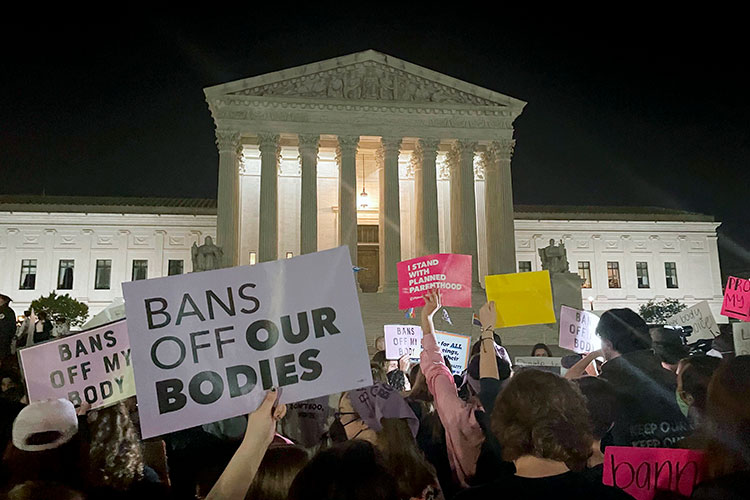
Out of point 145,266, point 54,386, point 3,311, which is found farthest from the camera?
point 145,266

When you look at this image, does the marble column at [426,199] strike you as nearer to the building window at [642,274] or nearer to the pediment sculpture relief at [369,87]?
the pediment sculpture relief at [369,87]

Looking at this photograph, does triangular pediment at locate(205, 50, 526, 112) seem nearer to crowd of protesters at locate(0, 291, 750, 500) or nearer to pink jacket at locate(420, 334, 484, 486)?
crowd of protesters at locate(0, 291, 750, 500)

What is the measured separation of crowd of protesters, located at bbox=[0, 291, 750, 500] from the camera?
111 inches

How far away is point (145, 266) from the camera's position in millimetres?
50750

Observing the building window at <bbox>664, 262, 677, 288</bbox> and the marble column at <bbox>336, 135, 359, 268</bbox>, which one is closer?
the marble column at <bbox>336, 135, 359, 268</bbox>

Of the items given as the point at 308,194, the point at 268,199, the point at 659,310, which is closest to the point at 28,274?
the point at 268,199

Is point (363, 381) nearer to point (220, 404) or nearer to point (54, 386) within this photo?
point (220, 404)

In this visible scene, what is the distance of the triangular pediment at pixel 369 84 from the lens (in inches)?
1379

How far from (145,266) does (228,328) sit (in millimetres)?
49808

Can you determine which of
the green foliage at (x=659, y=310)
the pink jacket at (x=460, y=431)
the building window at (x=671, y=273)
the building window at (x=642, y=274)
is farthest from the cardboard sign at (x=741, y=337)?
the building window at (x=671, y=273)

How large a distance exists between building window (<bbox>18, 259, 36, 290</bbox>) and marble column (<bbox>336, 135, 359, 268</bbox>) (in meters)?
29.3

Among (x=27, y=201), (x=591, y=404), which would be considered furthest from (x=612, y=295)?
(x=591, y=404)

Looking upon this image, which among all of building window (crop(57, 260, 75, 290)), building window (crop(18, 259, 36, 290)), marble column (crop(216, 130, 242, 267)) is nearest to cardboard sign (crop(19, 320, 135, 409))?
marble column (crop(216, 130, 242, 267))

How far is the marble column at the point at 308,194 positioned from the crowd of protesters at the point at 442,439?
28.2 metres
